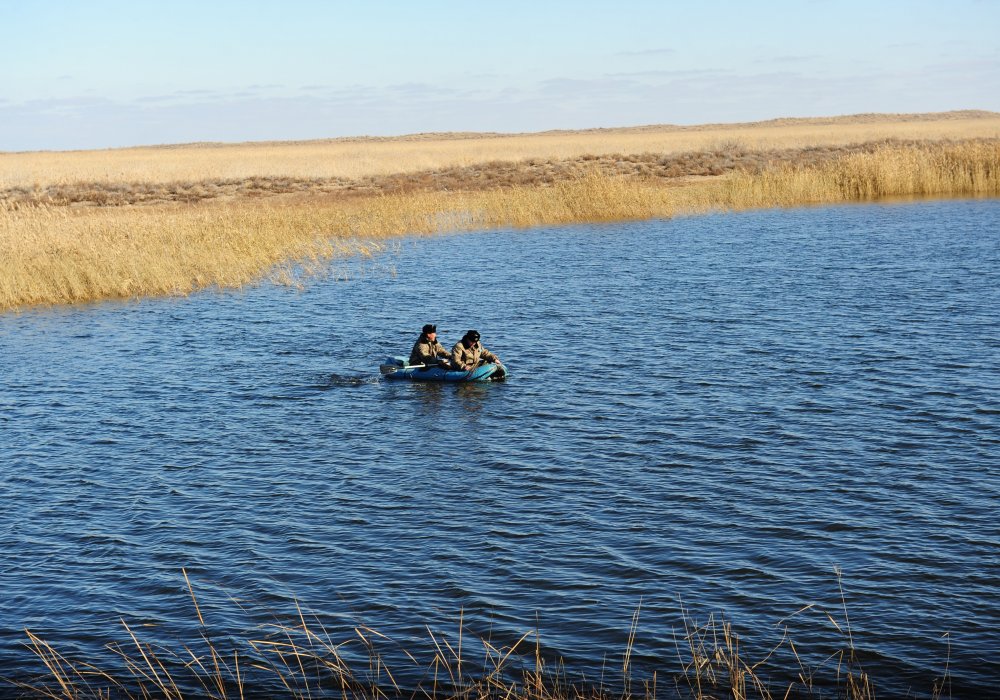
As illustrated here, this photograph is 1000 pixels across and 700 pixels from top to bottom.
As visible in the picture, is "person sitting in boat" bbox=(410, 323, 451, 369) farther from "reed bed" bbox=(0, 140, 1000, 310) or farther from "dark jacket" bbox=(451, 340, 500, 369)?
"reed bed" bbox=(0, 140, 1000, 310)

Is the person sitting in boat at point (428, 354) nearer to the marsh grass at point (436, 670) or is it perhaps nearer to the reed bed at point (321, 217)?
the marsh grass at point (436, 670)

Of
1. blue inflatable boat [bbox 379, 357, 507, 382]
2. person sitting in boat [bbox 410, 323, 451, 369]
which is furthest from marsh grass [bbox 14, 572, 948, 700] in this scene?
person sitting in boat [bbox 410, 323, 451, 369]

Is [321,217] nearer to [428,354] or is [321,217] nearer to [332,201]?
[332,201]

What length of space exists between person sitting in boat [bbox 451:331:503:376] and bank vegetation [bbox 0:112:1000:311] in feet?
50.8

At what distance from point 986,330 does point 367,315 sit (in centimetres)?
1560

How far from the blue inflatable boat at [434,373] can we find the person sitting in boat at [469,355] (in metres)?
0.18

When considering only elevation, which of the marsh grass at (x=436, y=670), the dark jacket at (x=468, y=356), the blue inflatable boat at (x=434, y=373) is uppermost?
the dark jacket at (x=468, y=356)

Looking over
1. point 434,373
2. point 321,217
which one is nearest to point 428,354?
point 434,373

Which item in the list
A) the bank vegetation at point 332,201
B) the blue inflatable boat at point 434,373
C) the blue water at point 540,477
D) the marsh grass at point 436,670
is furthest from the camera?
the bank vegetation at point 332,201

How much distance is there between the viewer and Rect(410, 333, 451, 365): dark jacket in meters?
22.2

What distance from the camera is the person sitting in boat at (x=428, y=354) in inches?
871

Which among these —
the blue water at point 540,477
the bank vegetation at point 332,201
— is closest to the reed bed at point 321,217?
the bank vegetation at point 332,201

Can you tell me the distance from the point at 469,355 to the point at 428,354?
94 cm

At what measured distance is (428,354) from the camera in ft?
72.7
